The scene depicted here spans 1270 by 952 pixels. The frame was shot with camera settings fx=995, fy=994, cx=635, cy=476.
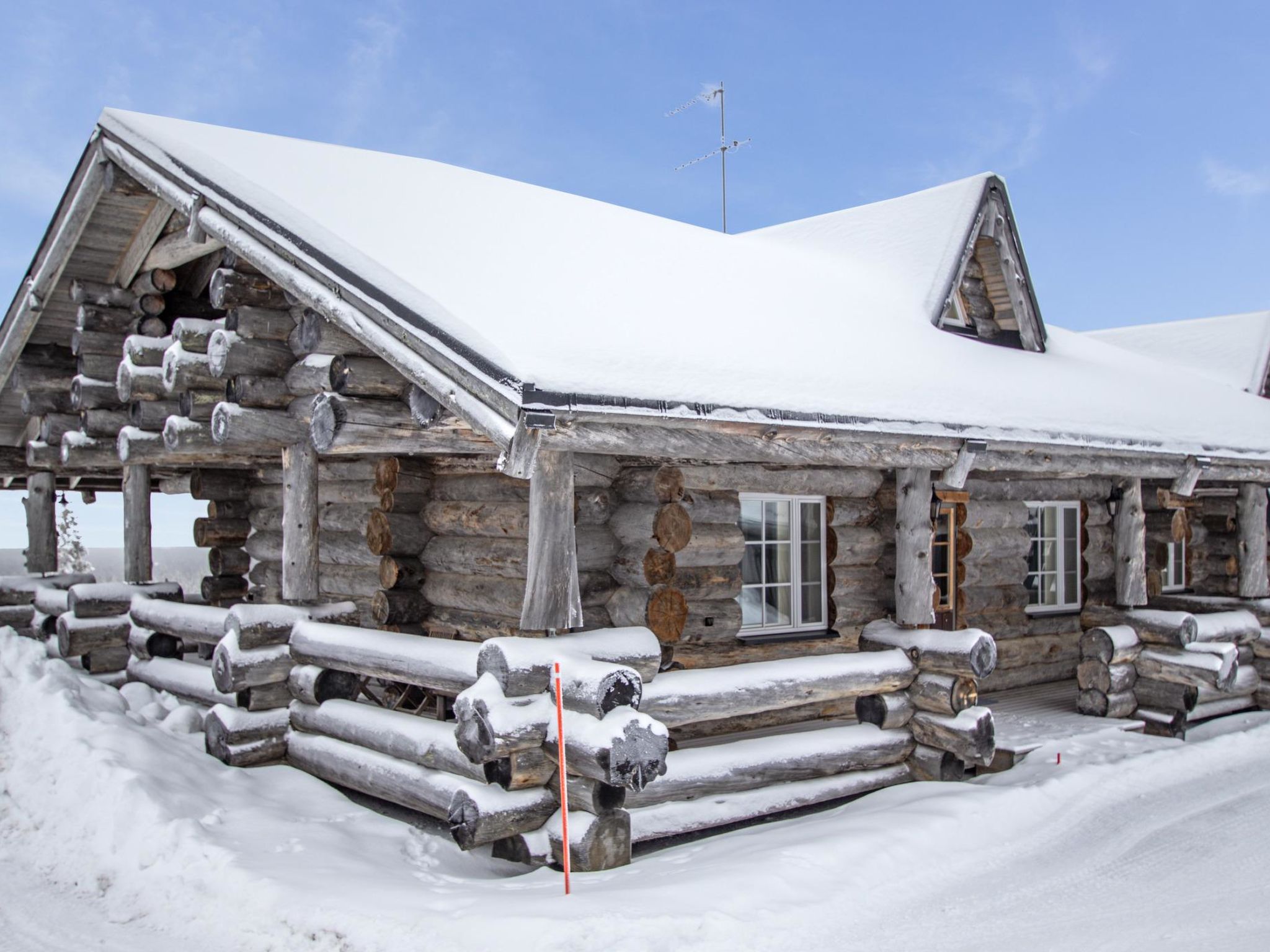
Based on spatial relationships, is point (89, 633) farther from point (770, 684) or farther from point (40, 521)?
point (770, 684)

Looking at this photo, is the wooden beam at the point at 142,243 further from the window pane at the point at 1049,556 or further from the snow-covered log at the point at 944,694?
the window pane at the point at 1049,556

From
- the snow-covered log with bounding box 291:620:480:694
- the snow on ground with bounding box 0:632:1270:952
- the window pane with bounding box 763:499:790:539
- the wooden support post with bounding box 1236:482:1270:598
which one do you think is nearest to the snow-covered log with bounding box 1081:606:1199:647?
the wooden support post with bounding box 1236:482:1270:598

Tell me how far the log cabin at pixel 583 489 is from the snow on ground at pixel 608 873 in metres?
0.43

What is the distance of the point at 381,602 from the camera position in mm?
8828

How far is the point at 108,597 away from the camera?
1093 cm

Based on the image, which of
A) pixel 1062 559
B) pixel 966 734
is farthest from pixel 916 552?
pixel 1062 559

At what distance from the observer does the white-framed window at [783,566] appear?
9156 mm

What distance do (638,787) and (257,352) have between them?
504 cm

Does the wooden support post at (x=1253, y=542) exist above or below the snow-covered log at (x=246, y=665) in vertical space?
above

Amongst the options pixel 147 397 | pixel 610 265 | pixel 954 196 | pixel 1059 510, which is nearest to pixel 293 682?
pixel 147 397

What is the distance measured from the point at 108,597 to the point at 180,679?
1.87m

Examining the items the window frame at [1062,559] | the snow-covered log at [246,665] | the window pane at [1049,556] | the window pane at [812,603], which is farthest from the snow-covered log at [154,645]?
the window pane at [1049,556]

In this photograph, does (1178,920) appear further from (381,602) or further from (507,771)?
(381,602)

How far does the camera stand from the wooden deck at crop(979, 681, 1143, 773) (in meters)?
8.74
